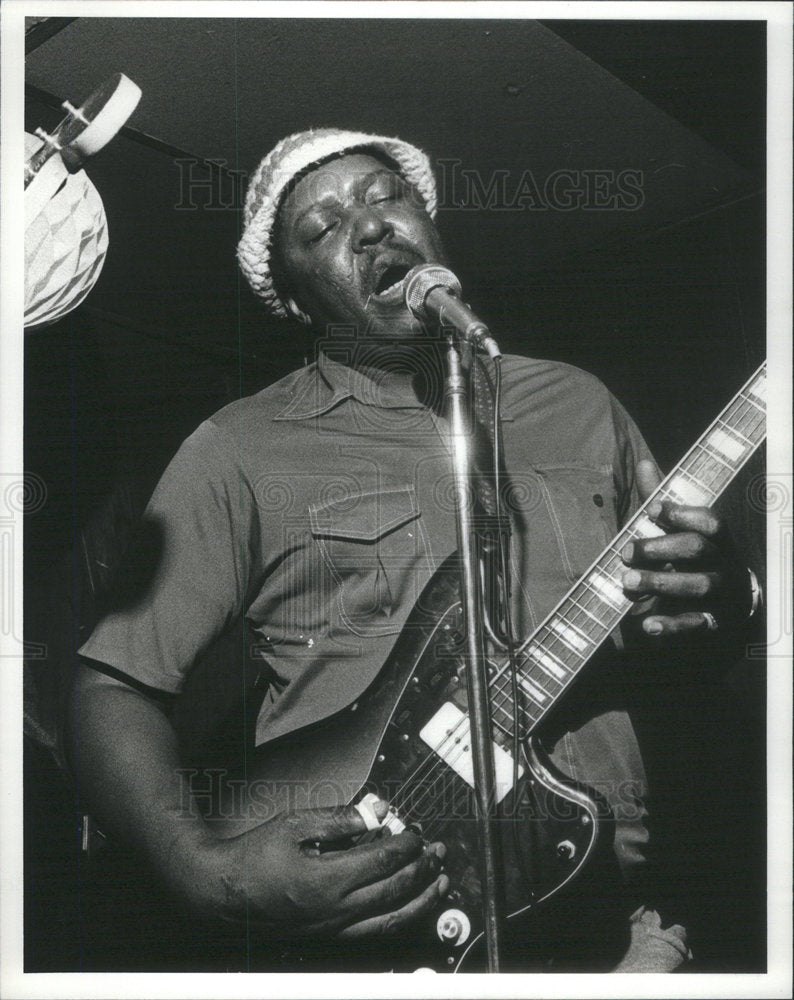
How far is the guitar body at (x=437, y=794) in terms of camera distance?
1821mm

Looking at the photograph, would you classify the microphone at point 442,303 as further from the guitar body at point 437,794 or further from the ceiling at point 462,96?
the guitar body at point 437,794

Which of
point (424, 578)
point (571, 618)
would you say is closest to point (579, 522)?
point (571, 618)

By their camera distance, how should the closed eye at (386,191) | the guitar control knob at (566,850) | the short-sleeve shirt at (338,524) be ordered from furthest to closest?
the closed eye at (386,191)
the short-sleeve shirt at (338,524)
the guitar control knob at (566,850)

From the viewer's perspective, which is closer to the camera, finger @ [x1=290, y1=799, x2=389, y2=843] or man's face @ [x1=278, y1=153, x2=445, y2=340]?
finger @ [x1=290, y1=799, x2=389, y2=843]

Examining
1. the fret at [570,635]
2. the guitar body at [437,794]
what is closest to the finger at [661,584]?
the fret at [570,635]

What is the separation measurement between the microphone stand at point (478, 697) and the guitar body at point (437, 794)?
0.03m

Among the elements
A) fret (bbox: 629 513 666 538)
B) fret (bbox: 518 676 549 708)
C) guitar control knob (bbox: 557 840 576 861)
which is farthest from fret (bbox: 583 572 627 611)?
guitar control knob (bbox: 557 840 576 861)

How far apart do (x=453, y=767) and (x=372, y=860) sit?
217mm

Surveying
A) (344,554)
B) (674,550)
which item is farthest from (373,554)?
(674,550)

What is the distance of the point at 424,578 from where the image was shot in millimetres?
1929

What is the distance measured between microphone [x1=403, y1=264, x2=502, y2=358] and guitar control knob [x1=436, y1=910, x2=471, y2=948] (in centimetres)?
100

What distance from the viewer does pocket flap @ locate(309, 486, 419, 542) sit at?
197 cm

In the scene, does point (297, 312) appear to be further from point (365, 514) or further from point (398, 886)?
point (398, 886)

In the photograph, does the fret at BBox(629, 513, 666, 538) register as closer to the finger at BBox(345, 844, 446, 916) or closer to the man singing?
the man singing
